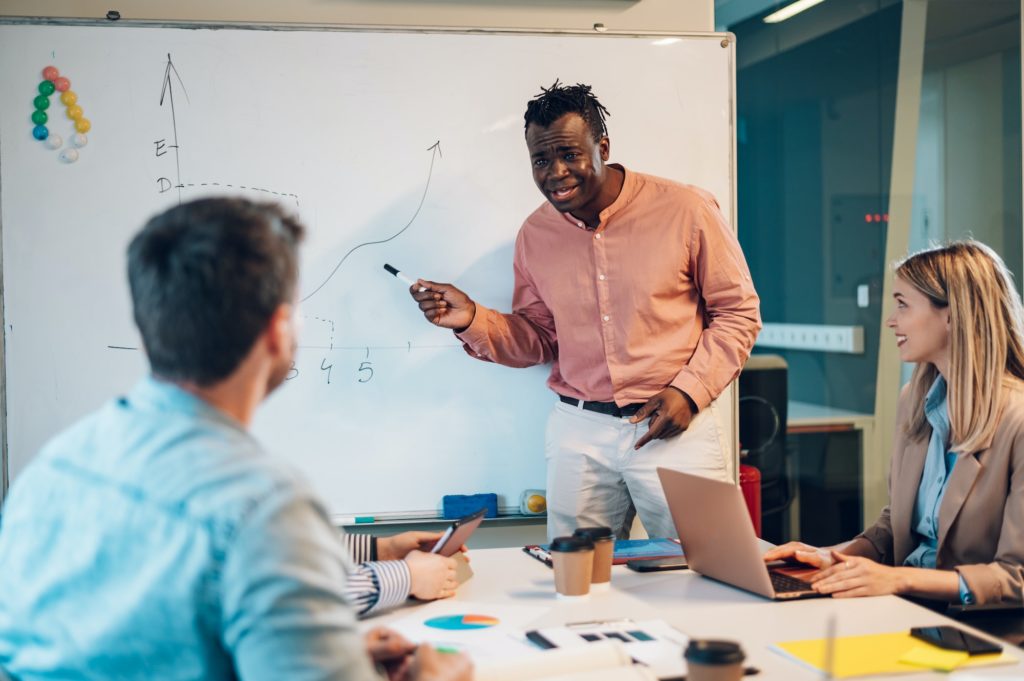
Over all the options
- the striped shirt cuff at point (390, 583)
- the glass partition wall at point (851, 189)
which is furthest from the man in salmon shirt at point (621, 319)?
the glass partition wall at point (851, 189)

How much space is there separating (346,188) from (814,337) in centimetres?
215

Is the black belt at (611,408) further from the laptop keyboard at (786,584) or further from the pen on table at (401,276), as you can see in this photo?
the laptop keyboard at (786,584)

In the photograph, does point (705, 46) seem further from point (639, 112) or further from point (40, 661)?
point (40, 661)

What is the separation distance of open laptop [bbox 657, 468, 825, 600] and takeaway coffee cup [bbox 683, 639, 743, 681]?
1.47 ft

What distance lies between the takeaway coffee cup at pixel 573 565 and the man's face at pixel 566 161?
109cm

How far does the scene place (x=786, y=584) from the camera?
5.67 feet

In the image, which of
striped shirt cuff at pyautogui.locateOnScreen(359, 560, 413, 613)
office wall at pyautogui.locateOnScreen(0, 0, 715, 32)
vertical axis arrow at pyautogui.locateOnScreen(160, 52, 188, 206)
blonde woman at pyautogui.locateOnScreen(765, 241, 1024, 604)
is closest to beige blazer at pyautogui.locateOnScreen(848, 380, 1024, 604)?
blonde woman at pyautogui.locateOnScreen(765, 241, 1024, 604)

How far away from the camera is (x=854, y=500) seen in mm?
4082

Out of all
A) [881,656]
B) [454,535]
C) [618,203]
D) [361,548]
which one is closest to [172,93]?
[618,203]

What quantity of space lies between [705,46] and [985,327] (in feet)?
4.35

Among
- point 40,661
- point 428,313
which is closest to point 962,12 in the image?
point 428,313

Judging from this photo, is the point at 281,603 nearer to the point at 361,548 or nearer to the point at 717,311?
the point at 361,548

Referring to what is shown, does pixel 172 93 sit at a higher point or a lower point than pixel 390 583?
higher

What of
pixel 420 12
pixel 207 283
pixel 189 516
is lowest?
pixel 189 516
